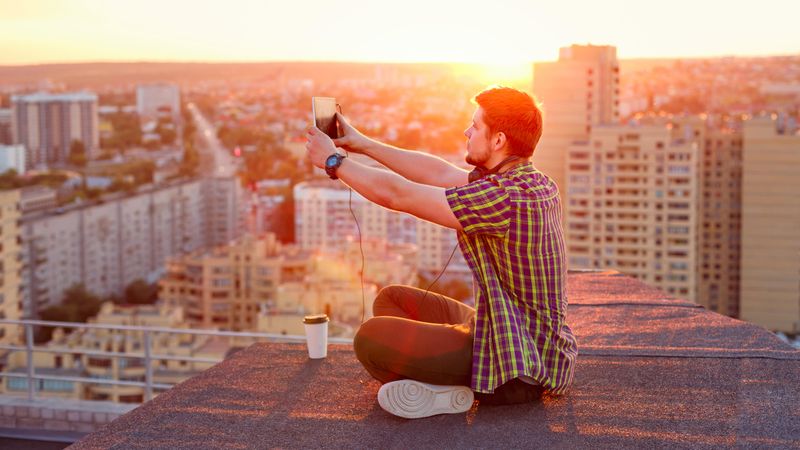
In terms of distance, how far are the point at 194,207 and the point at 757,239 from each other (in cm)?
1683

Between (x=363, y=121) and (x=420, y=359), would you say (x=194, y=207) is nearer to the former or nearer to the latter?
(x=363, y=121)

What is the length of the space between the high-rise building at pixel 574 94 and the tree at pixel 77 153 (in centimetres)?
2553

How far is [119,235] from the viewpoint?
83.8ft

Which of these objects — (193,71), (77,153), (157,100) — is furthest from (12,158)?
(193,71)

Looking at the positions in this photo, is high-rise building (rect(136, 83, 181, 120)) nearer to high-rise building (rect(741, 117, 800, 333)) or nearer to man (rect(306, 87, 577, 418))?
high-rise building (rect(741, 117, 800, 333))

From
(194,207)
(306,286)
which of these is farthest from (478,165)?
(194,207)

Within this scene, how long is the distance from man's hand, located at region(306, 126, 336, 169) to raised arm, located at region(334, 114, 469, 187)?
0.52ft

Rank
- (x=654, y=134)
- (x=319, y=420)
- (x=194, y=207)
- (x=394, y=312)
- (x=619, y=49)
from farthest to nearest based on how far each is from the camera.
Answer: (x=194, y=207) < (x=619, y=49) < (x=654, y=134) < (x=394, y=312) < (x=319, y=420)

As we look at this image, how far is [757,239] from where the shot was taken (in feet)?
60.7

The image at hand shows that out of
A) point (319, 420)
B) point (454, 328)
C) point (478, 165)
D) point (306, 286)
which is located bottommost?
point (306, 286)

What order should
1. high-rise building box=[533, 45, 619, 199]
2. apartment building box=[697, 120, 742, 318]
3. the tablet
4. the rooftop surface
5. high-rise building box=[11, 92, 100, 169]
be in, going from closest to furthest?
1. the rooftop surface
2. the tablet
3. high-rise building box=[533, 45, 619, 199]
4. apartment building box=[697, 120, 742, 318]
5. high-rise building box=[11, 92, 100, 169]

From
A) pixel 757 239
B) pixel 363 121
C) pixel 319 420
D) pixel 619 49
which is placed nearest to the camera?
pixel 319 420

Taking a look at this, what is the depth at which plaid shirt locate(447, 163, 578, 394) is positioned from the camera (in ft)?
5.32

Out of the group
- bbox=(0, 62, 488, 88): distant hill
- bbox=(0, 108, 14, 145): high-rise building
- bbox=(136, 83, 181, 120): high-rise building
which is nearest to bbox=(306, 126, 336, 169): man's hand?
bbox=(0, 108, 14, 145): high-rise building
